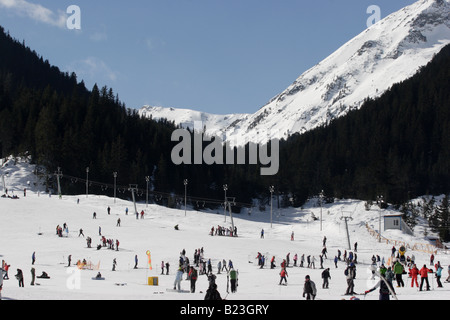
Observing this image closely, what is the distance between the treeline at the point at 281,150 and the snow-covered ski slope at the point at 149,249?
742 inches

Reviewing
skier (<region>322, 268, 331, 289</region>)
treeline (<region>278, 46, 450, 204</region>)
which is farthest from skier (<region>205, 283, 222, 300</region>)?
treeline (<region>278, 46, 450, 204</region>)

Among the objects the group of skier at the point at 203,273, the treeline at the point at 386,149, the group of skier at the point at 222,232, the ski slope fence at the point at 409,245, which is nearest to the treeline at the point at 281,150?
the treeline at the point at 386,149

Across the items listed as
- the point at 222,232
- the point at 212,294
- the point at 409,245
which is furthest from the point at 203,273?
the point at 409,245

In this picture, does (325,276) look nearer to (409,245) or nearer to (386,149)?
(409,245)

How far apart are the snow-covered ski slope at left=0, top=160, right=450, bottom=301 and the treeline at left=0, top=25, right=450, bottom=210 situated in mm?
18851

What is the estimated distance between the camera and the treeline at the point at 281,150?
10225 centimetres

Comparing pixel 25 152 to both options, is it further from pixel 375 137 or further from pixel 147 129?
pixel 375 137

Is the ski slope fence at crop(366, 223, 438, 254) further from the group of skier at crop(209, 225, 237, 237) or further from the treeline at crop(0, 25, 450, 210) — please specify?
the treeline at crop(0, 25, 450, 210)

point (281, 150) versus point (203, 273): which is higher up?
point (281, 150)

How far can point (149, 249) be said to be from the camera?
42625mm

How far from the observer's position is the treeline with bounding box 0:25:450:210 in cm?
10225

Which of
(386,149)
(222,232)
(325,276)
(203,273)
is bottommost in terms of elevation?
(203,273)

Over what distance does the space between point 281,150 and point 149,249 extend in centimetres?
11988

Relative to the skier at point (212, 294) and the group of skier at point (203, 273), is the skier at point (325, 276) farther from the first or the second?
the skier at point (212, 294)
